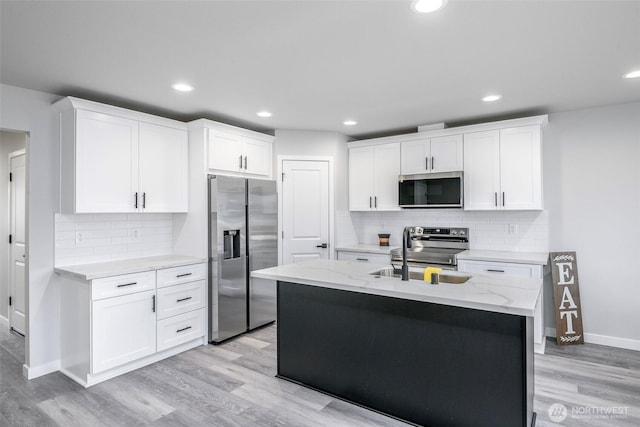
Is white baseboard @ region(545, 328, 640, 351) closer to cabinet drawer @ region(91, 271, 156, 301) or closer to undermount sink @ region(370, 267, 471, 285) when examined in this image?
undermount sink @ region(370, 267, 471, 285)

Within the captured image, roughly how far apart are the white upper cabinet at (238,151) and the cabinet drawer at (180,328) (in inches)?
61.4

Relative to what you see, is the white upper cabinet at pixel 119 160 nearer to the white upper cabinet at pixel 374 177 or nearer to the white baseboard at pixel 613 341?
the white upper cabinet at pixel 374 177

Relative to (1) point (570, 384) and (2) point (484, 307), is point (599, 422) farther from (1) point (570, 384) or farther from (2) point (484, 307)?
(2) point (484, 307)

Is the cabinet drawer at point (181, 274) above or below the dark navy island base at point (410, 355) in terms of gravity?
above

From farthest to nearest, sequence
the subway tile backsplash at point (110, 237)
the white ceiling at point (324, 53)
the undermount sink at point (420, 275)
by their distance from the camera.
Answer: the subway tile backsplash at point (110, 237) → the undermount sink at point (420, 275) → the white ceiling at point (324, 53)

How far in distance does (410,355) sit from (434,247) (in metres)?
2.49

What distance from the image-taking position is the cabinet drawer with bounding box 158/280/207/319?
11.1ft

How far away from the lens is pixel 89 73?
2.74 metres

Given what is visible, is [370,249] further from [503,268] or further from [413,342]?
[413,342]

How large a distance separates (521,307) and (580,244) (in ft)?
9.23

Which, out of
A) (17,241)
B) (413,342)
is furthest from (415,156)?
(17,241)

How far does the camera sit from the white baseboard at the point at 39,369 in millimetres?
3016

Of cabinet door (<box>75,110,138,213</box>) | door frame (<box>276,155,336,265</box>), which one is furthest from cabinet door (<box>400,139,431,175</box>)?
cabinet door (<box>75,110,138,213</box>)

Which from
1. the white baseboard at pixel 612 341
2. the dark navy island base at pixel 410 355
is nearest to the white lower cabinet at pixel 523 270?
the white baseboard at pixel 612 341
